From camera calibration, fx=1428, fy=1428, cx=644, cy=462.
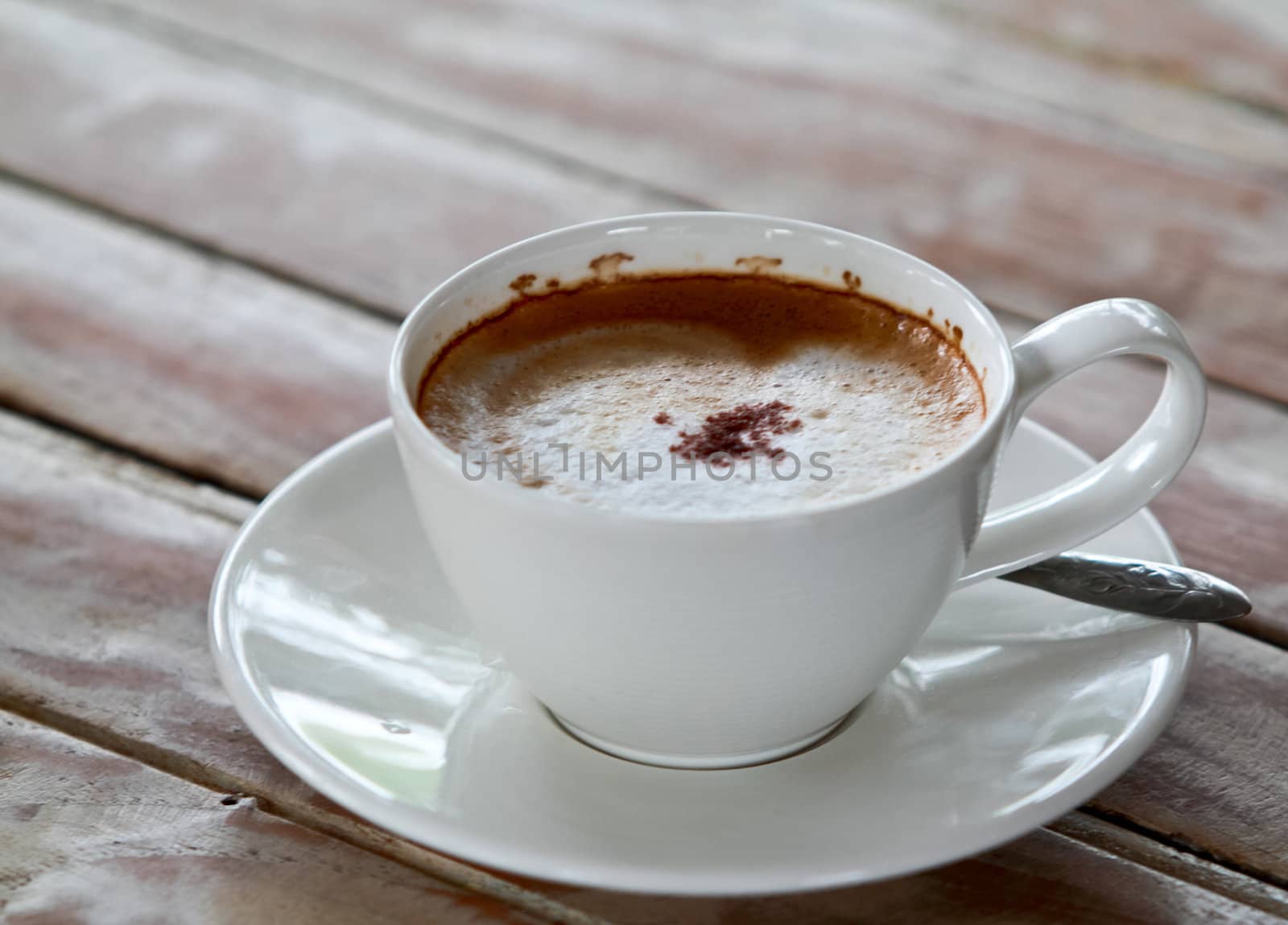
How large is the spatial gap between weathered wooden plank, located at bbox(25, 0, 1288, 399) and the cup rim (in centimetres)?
47

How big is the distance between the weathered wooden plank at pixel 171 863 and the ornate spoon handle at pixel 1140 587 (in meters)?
0.41

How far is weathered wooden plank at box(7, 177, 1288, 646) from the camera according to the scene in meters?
1.15

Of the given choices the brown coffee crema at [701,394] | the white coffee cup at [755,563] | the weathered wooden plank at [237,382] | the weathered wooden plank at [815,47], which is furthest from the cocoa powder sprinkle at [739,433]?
the weathered wooden plank at [815,47]

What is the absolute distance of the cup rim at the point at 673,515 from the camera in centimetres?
70

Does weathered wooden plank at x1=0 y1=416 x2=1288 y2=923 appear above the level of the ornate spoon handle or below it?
below

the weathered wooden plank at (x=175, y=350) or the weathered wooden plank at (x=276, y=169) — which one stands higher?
the weathered wooden plank at (x=276, y=169)

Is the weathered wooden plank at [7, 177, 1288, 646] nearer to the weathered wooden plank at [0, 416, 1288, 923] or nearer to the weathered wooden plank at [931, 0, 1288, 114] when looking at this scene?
the weathered wooden plank at [0, 416, 1288, 923]

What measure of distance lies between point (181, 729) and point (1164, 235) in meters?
1.11

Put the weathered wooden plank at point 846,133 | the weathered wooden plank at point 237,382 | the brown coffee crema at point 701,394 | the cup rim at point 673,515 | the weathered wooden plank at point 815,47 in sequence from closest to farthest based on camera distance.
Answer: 1. the cup rim at point 673,515
2. the brown coffee crema at point 701,394
3. the weathered wooden plank at point 237,382
4. the weathered wooden plank at point 846,133
5. the weathered wooden plank at point 815,47

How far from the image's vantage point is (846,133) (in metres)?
1.71

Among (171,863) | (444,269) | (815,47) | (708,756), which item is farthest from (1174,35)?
(171,863)

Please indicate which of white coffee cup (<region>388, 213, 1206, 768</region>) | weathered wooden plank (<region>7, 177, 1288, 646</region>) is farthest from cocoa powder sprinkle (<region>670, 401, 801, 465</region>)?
weathered wooden plank (<region>7, 177, 1288, 646</region>)

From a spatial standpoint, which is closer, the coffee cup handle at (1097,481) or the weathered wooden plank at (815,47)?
the coffee cup handle at (1097,481)

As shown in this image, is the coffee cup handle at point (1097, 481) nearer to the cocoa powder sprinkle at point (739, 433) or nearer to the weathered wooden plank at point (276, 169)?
the cocoa powder sprinkle at point (739, 433)
